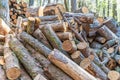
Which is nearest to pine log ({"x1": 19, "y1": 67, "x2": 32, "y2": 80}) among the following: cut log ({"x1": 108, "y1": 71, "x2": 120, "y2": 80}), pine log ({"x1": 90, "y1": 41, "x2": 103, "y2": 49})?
cut log ({"x1": 108, "y1": 71, "x2": 120, "y2": 80})

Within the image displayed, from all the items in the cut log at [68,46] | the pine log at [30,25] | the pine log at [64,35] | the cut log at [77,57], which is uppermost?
the pine log at [30,25]

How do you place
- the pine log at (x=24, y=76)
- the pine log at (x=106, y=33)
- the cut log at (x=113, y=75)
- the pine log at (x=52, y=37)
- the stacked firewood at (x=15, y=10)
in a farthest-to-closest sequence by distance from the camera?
the stacked firewood at (x=15, y=10)
the pine log at (x=106, y=33)
the pine log at (x=52, y=37)
the cut log at (x=113, y=75)
the pine log at (x=24, y=76)

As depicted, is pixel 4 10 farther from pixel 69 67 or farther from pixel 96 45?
pixel 69 67

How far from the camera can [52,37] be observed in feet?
16.3

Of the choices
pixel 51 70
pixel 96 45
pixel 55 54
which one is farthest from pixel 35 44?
pixel 96 45

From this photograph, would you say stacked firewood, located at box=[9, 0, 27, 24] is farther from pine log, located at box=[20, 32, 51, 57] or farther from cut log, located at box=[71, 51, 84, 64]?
cut log, located at box=[71, 51, 84, 64]

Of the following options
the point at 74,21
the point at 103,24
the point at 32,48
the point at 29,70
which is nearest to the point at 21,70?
the point at 29,70

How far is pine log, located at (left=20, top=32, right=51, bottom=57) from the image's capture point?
4664 mm

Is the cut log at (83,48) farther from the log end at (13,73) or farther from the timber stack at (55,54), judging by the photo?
the log end at (13,73)

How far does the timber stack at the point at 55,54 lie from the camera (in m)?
4.11

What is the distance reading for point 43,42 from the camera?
16.5ft

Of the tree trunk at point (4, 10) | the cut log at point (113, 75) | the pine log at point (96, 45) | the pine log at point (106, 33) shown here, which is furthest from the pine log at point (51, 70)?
the tree trunk at point (4, 10)

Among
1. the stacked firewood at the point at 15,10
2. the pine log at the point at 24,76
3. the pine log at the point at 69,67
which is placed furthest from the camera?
the stacked firewood at the point at 15,10

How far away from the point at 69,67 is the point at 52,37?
1.09 m
